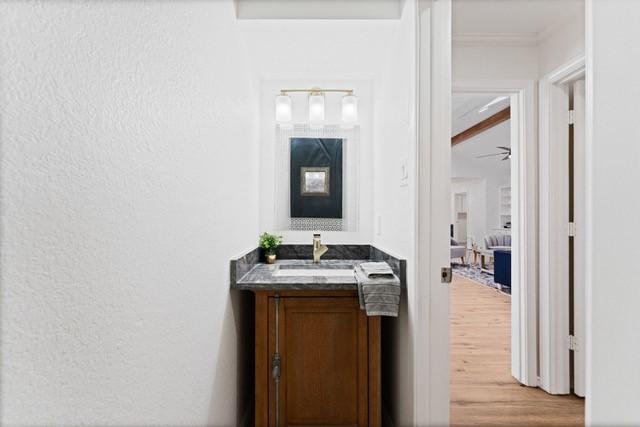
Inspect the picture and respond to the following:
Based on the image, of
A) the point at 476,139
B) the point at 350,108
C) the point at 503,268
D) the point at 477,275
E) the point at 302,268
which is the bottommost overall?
the point at 477,275

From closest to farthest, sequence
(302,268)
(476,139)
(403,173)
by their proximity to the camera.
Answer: (403,173)
(302,268)
(476,139)

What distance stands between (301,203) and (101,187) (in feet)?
6.46

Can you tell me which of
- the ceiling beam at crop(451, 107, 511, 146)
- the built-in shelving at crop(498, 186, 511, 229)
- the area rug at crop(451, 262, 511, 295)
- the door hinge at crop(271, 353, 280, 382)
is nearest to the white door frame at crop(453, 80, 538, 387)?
the door hinge at crop(271, 353, 280, 382)

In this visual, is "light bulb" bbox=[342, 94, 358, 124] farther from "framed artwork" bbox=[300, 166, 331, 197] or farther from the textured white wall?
the textured white wall

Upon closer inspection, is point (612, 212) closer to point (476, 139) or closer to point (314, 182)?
point (314, 182)

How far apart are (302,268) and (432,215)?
108cm

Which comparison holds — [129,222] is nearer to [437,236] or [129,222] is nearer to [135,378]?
[135,378]

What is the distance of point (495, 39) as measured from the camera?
249cm

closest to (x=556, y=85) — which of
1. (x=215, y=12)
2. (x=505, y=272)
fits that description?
(x=215, y=12)

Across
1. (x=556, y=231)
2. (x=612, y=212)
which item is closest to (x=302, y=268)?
(x=556, y=231)

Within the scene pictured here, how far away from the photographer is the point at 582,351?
7.71 ft

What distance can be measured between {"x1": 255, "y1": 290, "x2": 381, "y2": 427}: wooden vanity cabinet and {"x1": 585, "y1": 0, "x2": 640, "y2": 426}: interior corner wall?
1235 millimetres

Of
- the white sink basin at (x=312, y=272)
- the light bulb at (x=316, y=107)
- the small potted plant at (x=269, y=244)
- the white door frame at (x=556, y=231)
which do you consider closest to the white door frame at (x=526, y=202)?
the white door frame at (x=556, y=231)

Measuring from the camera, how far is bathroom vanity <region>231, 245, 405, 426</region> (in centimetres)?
178
